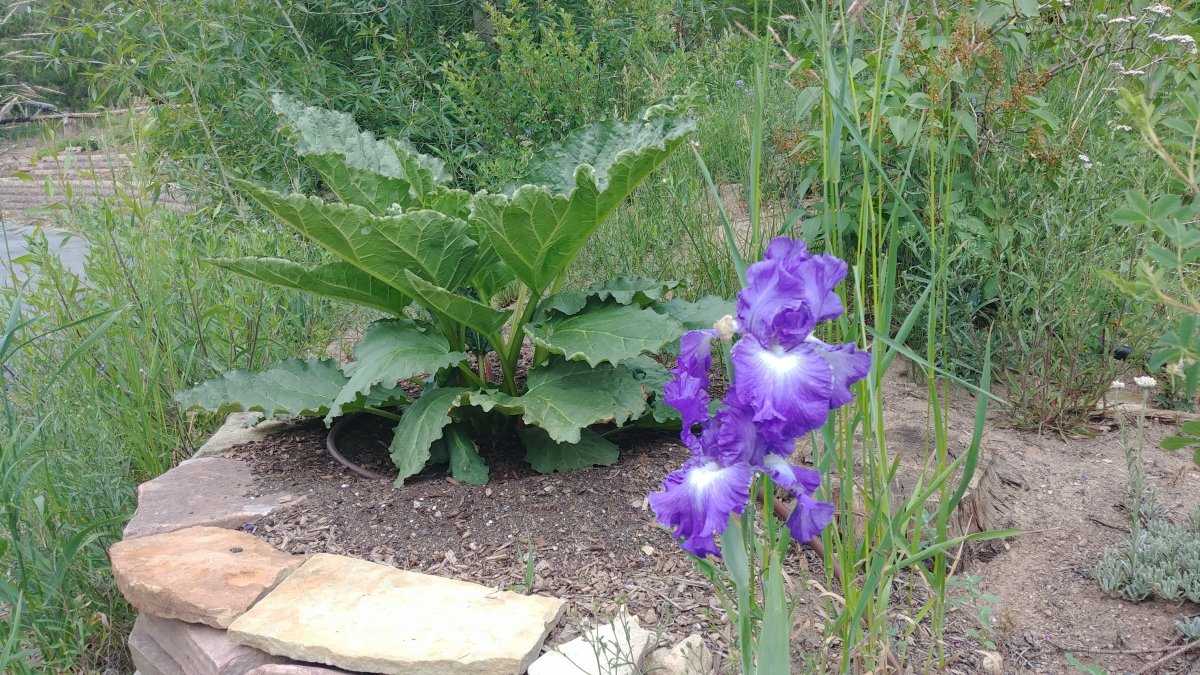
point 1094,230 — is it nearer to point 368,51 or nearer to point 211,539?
point 211,539

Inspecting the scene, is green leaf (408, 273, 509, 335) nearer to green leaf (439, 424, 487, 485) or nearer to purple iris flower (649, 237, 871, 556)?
green leaf (439, 424, 487, 485)

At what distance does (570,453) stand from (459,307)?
0.50m

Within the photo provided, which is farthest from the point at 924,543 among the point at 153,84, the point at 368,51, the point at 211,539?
the point at 153,84

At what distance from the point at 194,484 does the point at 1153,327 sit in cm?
294

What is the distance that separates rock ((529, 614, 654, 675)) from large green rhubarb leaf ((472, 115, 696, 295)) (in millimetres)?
955

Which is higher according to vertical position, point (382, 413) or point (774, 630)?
point (774, 630)

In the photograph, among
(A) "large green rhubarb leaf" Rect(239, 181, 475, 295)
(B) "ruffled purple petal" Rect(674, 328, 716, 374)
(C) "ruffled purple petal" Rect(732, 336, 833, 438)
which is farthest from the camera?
(A) "large green rhubarb leaf" Rect(239, 181, 475, 295)

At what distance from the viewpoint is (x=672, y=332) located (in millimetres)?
2277

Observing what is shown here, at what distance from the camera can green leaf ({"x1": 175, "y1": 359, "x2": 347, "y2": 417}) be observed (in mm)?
2465

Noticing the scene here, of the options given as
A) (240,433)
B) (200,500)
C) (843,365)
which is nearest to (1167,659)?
(843,365)

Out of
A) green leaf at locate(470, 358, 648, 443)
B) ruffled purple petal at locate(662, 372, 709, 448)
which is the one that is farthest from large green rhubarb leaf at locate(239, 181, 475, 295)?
ruffled purple petal at locate(662, 372, 709, 448)

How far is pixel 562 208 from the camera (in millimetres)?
2221

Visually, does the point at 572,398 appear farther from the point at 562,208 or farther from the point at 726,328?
the point at 726,328

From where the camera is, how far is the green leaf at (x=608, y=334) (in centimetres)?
226
